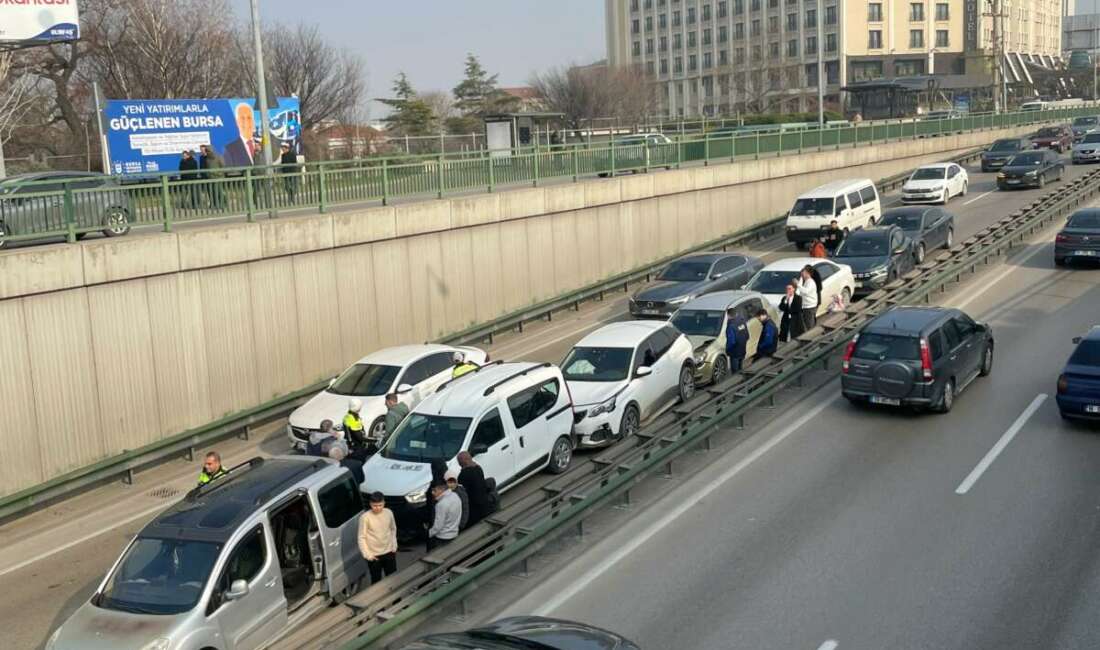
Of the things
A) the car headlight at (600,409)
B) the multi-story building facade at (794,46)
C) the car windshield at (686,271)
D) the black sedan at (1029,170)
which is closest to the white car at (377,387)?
the car headlight at (600,409)

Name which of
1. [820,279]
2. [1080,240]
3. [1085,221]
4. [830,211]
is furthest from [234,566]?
[830,211]

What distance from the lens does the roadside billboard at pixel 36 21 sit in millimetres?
23562

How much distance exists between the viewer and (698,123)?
70188 millimetres

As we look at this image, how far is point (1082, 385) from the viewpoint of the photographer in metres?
15.3

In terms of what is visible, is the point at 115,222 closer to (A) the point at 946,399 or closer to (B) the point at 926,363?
(B) the point at 926,363

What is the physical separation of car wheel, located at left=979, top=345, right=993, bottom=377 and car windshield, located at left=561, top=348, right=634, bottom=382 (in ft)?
21.2

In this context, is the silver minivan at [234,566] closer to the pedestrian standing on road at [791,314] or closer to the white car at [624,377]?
the white car at [624,377]

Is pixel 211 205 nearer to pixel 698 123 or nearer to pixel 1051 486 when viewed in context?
pixel 1051 486

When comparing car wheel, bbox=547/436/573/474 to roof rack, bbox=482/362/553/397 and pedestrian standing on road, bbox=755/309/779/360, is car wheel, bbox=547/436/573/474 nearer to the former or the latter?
roof rack, bbox=482/362/553/397

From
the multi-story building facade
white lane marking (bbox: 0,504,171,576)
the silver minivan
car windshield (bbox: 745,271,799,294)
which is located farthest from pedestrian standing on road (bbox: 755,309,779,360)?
the multi-story building facade

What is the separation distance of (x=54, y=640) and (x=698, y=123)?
64.5 metres

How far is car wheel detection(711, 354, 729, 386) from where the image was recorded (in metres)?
19.0

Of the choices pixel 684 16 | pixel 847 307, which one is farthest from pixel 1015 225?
pixel 684 16

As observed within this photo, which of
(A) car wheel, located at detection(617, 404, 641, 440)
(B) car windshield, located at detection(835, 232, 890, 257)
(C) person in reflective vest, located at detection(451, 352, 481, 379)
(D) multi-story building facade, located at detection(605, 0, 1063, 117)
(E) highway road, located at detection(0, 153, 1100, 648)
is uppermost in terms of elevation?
(D) multi-story building facade, located at detection(605, 0, 1063, 117)
